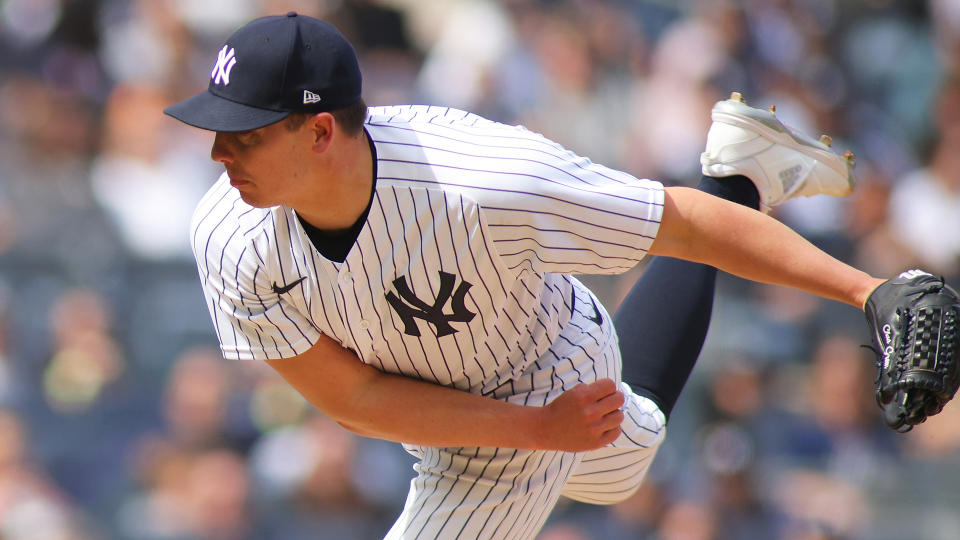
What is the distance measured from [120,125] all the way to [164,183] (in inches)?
18.8

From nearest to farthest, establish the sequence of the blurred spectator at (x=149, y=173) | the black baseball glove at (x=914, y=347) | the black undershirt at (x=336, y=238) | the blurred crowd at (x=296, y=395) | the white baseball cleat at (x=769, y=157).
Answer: the black baseball glove at (x=914, y=347), the black undershirt at (x=336, y=238), the white baseball cleat at (x=769, y=157), the blurred crowd at (x=296, y=395), the blurred spectator at (x=149, y=173)

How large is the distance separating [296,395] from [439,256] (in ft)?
10.3

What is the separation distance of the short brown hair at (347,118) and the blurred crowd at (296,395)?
290 centimetres

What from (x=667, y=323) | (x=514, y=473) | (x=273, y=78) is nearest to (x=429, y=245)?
(x=273, y=78)

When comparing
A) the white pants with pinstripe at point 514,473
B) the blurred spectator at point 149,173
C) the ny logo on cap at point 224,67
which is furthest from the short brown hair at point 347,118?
the blurred spectator at point 149,173

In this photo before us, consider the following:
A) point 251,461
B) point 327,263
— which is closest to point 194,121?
point 327,263

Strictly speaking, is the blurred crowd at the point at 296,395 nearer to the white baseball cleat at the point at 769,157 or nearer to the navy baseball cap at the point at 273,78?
the white baseball cleat at the point at 769,157

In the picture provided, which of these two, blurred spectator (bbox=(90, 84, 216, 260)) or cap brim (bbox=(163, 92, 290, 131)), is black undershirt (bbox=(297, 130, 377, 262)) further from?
blurred spectator (bbox=(90, 84, 216, 260))

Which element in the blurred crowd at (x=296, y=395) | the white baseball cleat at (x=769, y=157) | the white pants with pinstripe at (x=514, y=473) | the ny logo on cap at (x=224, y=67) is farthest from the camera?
the blurred crowd at (x=296, y=395)

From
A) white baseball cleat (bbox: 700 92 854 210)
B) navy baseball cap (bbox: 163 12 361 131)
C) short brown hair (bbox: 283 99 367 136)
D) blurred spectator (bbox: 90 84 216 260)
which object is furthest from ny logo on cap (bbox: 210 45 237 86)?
blurred spectator (bbox: 90 84 216 260)

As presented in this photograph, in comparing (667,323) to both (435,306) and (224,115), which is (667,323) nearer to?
(435,306)

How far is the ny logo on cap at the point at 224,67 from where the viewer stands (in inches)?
99.7

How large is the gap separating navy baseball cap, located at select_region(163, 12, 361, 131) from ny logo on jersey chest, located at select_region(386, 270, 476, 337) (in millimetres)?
432

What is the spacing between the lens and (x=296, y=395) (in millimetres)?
5672
